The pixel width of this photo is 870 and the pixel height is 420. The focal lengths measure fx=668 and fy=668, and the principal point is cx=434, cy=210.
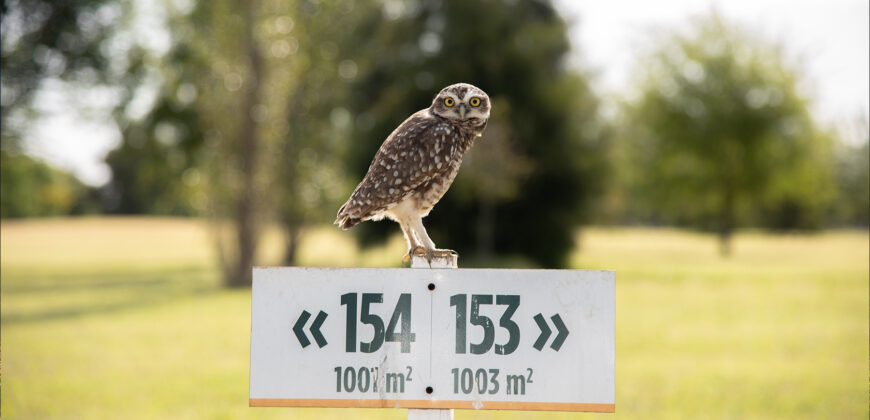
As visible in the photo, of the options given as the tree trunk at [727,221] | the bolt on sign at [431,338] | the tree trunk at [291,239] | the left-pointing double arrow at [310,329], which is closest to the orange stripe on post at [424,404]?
the bolt on sign at [431,338]

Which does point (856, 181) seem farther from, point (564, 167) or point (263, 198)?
point (263, 198)

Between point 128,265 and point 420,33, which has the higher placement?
point 420,33

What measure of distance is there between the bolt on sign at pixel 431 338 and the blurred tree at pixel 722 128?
85.9ft

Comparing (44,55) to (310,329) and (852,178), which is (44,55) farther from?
(852,178)

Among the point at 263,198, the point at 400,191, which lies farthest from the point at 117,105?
the point at 400,191

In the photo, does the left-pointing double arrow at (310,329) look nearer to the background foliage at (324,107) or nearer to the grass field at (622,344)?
the grass field at (622,344)

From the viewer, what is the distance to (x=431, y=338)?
2.21 m

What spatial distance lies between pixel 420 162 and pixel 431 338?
2.80 ft

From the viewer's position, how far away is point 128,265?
3008 centimetres

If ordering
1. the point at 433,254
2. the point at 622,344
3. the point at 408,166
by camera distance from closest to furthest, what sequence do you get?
the point at 433,254 < the point at 408,166 < the point at 622,344

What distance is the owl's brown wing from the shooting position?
2787 mm

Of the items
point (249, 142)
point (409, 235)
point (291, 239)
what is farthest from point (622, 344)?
point (291, 239)

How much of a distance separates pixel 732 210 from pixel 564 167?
12.6 m

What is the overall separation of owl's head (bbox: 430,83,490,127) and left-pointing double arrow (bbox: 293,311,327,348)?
108 cm
